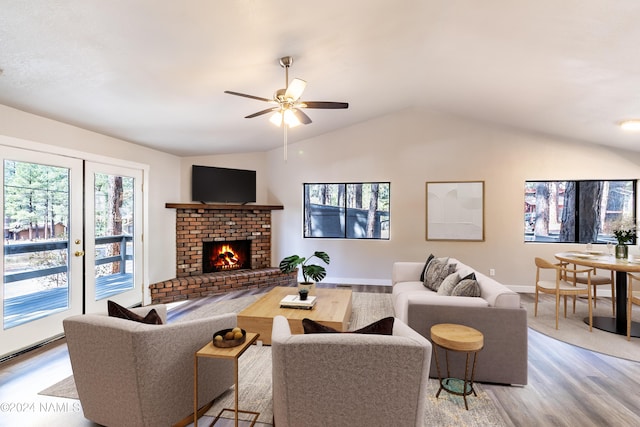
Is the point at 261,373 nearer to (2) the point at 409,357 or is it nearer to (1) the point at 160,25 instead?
(2) the point at 409,357

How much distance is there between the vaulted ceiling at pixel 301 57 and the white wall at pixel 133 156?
6.6 inches

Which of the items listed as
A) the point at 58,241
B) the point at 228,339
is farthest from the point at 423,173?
the point at 58,241

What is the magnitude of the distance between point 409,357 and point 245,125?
3967mm

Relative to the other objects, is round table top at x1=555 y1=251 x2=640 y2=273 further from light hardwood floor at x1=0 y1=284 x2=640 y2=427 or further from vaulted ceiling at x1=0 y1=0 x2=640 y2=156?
vaulted ceiling at x1=0 y1=0 x2=640 y2=156

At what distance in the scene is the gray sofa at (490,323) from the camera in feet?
7.86

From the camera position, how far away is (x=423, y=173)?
5547 mm

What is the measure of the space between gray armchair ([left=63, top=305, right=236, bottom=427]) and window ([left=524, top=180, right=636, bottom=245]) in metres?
5.66

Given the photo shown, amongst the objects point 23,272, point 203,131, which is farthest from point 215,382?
point 203,131

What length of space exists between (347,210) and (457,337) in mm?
3877

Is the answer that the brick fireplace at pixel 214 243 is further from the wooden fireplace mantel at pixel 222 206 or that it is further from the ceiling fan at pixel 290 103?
the ceiling fan at pixel 290 103

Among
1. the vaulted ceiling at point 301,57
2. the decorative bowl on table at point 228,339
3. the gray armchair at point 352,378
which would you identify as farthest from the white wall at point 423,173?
the gray armchair at point 352,378

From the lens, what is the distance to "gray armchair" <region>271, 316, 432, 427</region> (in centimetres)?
141

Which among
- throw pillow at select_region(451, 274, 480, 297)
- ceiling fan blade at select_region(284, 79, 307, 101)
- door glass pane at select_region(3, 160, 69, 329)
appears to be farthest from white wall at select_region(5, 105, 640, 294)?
ceiling fan blade at select_region(284, 79, 307, 101)

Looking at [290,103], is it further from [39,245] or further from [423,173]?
[423,173]
